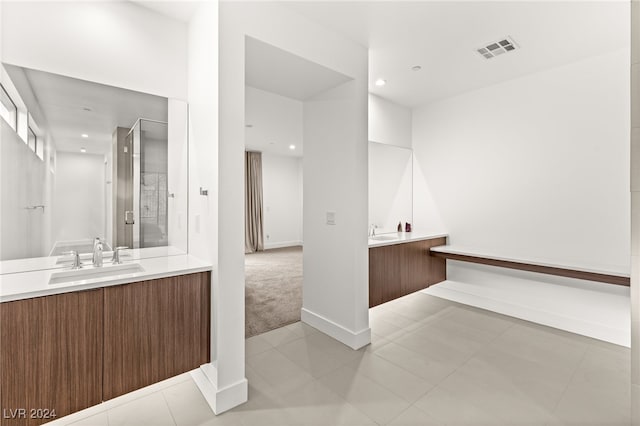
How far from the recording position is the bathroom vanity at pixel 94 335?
4.52 feet

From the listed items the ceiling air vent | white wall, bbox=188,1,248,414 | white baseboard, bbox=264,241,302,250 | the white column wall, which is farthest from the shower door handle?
white baseboard, bbox=264,241,302,250

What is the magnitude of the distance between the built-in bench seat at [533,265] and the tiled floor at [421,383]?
24.7 inches

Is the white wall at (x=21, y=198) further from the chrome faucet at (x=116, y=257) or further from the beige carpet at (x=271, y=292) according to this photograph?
the beige carpet at (x=271, y=292)

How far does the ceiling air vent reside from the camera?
261 cm

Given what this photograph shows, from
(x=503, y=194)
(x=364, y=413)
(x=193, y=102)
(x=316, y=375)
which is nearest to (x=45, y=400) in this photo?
(x=316, y=375)

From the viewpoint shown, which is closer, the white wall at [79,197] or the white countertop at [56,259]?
the white countertop at [56,259]

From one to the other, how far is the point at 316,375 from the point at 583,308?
9.02ft

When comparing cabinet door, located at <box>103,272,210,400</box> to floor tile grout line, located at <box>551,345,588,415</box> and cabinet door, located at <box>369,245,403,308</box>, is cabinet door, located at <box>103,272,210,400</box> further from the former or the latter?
floor tile grout line, located at <box>551,345,588,415</box>

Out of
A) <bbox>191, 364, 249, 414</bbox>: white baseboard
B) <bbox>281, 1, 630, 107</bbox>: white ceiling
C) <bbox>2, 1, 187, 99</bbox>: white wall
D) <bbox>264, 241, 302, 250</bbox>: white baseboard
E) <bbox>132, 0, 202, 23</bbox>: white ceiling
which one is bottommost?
<bbox>191, 364, 249, 414</bbox>: white baseboard

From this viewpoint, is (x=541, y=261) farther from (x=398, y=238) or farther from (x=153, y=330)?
(x=153, y=330)

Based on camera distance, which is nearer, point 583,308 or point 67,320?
point 67,320

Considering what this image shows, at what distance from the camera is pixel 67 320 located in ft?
4.88

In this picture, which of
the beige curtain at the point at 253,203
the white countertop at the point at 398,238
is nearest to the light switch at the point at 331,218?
the white countertop at the point at 398,238

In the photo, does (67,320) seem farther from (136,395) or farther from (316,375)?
(316,375)
